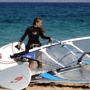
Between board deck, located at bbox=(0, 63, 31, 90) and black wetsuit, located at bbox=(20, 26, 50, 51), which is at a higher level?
black wetsuit, located at bbox=(20, 26, 50, 51)

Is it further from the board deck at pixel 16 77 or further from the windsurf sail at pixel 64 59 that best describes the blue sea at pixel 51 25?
the board deck at pixel 16 77

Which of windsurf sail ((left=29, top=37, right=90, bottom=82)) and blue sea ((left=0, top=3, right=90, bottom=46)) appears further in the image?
blue sea ((left=0, top=3, right=90, bottom=46))

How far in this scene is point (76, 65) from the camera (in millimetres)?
9641

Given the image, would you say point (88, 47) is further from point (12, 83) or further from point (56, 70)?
point (12, 83)

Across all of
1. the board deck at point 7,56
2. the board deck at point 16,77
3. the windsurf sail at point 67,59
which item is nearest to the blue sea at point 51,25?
the board deck at point 7,56

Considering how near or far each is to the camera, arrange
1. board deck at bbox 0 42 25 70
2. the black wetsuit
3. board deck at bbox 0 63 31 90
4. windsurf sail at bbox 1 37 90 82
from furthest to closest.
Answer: board deck at bbox 0 42 25 70, the black wetsuit, windsurf sail at bbox 1 37 90 82, board deck at bbox 0 63 31 90

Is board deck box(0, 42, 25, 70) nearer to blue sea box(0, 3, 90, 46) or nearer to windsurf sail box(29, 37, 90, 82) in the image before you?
windsurf sail box(29, 37, 90, 82)

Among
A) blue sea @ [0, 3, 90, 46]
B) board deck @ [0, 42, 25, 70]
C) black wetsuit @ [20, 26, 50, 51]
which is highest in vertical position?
black wetsuit @ [20, 26, 50, 51]

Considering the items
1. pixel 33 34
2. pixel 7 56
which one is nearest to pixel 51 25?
pixel 7 56

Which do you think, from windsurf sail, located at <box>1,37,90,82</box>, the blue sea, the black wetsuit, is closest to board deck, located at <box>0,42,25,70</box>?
the black wetsuit

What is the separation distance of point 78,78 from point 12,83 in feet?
4.96

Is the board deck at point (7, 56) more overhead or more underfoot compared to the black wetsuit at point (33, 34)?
more underfoot

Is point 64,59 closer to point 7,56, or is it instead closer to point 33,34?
point 33,34

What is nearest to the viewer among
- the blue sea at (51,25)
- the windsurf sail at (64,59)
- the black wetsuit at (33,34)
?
the windsurf sail at (64,59)
